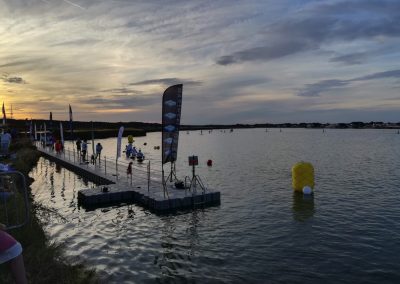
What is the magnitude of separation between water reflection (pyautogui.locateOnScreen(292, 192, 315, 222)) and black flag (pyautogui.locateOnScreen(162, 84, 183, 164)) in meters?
8.99

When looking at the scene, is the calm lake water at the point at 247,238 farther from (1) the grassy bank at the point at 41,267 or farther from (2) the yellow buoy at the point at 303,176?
(1) the grassy bank at the point at 41,267

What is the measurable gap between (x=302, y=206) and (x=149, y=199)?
33.4ft

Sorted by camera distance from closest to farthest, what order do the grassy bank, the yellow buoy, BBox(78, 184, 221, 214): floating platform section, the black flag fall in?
the grassy bank
BBox(78, 184, 221, 214): floating platform section
the black flag
the yellow buoy

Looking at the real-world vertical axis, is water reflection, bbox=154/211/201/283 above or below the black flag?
below

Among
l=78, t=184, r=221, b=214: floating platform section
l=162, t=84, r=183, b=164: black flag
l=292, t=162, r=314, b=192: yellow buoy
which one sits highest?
l=162, t=84, r=183, b=164: black flag

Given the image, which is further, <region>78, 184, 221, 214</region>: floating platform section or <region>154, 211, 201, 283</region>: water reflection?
<region>78, 184, 221, 214</region>: floating platform section

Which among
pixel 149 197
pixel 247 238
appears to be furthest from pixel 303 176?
pixel 247 238

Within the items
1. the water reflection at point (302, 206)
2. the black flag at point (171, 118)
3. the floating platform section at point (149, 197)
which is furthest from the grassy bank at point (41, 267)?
the water reflection at point (302, 206)

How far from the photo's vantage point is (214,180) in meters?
37.6

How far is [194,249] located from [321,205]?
1184cm

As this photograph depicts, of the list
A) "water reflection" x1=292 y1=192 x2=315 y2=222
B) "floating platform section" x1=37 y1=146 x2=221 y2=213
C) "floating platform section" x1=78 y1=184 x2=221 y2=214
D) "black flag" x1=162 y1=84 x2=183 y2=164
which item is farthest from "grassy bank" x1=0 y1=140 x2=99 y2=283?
"water reflection" x1=292 y1=192 x2=315 y2=222

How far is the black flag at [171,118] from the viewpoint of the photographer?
80.8 feet

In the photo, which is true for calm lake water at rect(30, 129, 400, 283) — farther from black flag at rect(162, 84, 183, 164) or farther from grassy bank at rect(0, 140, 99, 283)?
black flag at rect(162, 84, 183, 164)

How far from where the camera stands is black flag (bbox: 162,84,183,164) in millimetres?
24641
